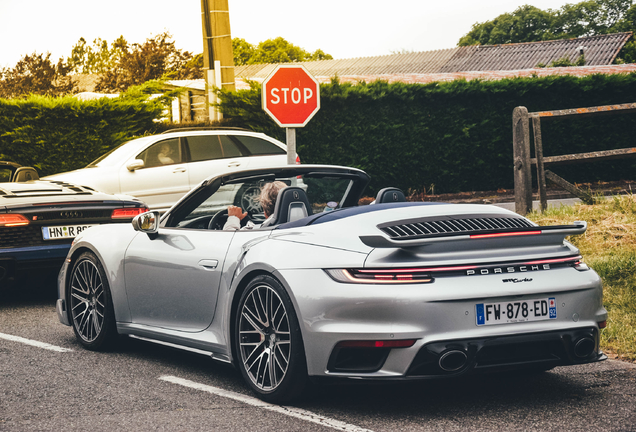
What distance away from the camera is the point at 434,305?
3.78 metres

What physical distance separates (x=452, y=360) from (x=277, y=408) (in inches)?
40.7

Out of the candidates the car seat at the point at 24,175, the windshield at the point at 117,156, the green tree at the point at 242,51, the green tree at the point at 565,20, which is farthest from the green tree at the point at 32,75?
the car seat at the point at 24,175


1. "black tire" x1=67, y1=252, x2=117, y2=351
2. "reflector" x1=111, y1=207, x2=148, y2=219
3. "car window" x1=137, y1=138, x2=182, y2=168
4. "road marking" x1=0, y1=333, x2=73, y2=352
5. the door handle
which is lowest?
"road marking" x1=0, y1=333, x2=73, y2=352

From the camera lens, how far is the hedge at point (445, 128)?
1791 centimetres

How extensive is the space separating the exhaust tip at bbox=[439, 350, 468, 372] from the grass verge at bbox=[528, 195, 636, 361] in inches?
82.1

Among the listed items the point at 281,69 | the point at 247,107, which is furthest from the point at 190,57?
the point at 281,69

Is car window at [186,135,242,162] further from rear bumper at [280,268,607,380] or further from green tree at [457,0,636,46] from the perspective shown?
green tree at [457,0,636,46]

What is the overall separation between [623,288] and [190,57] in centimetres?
4935

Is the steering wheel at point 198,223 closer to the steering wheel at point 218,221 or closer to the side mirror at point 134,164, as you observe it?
the steering wheel at point 218,221

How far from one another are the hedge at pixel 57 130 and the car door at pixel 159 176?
3.65m

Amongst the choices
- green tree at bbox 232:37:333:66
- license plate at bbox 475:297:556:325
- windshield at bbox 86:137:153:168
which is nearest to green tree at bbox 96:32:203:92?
green tree at bbox 232:37:333:66

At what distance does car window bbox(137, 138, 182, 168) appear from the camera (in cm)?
1348

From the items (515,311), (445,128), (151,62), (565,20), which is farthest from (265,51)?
(515,311)

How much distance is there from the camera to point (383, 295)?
3.80 metres
